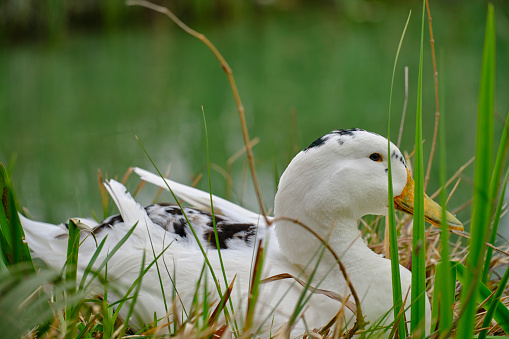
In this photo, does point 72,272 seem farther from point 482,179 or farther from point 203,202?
point 482,179

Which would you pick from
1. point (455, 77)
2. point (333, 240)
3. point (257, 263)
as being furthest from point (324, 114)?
point (257, 263)

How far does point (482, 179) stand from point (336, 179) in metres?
0.70

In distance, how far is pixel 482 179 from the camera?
3.56 ft

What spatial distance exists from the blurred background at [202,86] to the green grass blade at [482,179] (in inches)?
71.5

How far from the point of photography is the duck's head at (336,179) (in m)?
1.77

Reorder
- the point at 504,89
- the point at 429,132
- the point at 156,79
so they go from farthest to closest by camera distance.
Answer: the point at 156,79 → the point at 504,89 → the point at 429,132

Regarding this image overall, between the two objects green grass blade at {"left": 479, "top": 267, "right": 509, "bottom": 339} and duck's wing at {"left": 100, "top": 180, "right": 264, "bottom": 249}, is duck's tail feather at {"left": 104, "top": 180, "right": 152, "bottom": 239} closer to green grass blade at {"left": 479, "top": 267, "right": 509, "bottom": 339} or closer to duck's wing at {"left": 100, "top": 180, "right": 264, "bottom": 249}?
duck's wing at {"left": 100, "top": 180, "right": 264, "bottom": 249}

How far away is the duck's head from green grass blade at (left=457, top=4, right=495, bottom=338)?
2.07ft

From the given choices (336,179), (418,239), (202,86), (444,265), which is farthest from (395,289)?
(202,86)

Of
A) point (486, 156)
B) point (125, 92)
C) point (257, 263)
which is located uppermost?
point (486, 156)

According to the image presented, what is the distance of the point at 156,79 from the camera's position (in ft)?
26.9

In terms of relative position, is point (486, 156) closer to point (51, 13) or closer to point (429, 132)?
point (429, 132)

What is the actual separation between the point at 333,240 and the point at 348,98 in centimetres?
555

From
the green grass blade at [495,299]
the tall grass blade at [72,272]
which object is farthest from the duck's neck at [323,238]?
A: the tall grass blade at [72,272]
